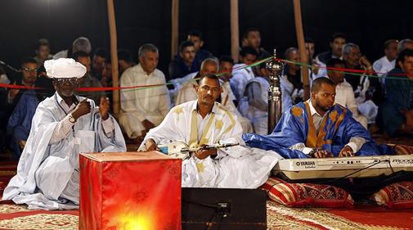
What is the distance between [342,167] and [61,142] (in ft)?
8.69

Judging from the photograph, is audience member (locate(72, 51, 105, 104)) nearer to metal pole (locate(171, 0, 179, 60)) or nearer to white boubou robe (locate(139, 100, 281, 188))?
metal pole (locate(171, 0, 179, 60))

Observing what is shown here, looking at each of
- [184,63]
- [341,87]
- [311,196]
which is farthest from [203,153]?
[184,63]

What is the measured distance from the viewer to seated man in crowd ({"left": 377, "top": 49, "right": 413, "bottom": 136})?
10.8 m

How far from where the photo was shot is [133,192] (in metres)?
4.79

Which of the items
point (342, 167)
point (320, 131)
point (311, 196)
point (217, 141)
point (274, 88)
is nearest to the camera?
point (311, 196)

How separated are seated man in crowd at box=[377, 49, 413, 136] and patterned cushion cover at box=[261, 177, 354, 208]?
4171 millimetres

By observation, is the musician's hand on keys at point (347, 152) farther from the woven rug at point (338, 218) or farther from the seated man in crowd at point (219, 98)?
the seated man in crowd at point (219, 98)

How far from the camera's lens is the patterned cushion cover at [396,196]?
690cm

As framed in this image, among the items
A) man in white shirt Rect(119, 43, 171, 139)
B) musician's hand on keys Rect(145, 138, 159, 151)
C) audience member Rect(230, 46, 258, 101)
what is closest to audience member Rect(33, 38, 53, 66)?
man in white shirt Rect(119, 43, 171, 139)

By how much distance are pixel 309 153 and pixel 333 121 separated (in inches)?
23.2

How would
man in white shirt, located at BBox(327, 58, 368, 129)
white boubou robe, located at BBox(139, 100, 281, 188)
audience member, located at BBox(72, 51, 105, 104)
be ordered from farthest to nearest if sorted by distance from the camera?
1. man in white shirt, located at BBox(327, 58, 368, 129)
2. audience member, located at BBox(72, 51, 105, 104)
3. white boubou robe, located at BBox(139, 100, 281, 188)

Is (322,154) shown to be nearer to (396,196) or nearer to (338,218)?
(396,196)

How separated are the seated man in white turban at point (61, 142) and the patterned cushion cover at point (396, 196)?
8.11 ft

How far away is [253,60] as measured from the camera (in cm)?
1108
